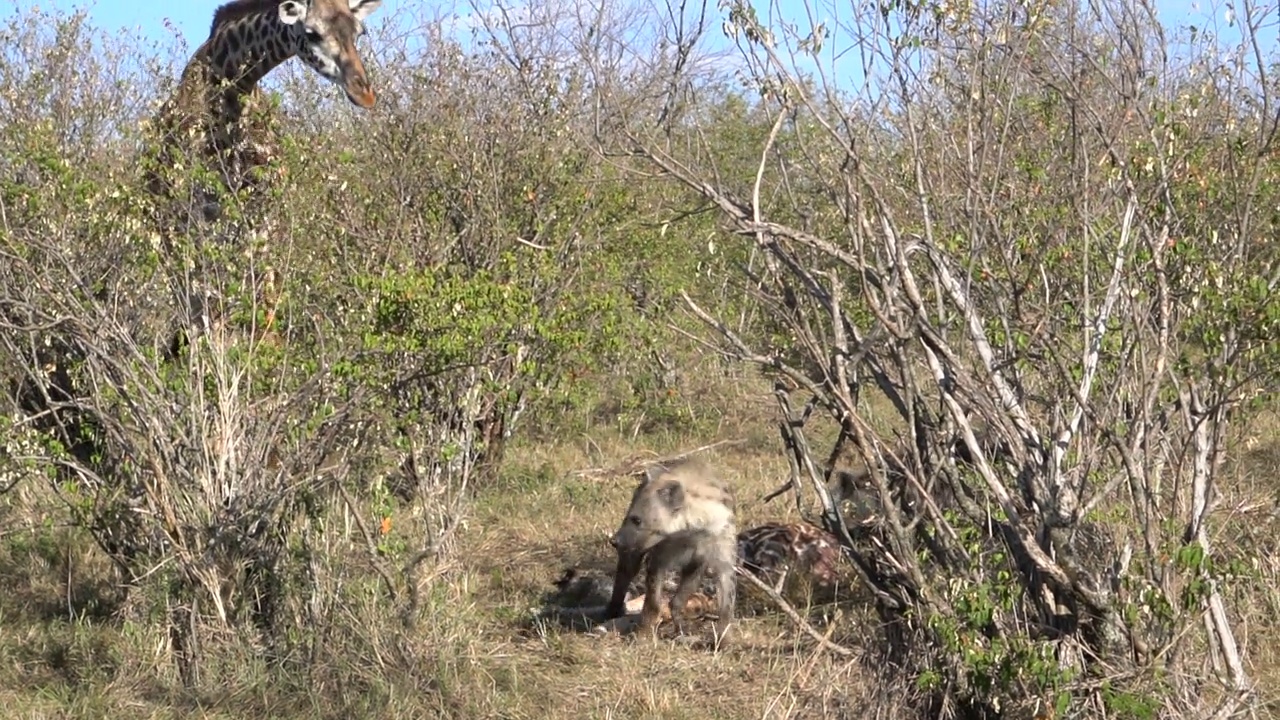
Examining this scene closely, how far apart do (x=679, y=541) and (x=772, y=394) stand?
1.12 m

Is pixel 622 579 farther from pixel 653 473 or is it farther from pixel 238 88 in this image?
pixel 238 88

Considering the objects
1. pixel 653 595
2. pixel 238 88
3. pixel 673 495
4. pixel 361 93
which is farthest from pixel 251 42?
pixel 653 595

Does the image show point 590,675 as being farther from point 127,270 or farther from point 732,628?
point 127,270

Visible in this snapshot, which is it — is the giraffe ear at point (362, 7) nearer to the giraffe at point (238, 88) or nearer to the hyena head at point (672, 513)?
the giraffe at point (238, 88)

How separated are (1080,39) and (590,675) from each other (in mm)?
3079

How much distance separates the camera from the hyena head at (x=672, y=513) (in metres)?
7.13

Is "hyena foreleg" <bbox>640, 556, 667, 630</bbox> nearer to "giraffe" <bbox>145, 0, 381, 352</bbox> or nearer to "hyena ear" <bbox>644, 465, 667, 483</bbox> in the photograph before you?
"hyena ear" <bbox>644, 465, 667, 483</bbox>

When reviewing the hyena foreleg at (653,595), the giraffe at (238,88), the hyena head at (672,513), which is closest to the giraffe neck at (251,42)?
the giraffe at (238,88)

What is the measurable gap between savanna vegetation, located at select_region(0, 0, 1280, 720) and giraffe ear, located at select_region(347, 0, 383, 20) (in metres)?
1.15

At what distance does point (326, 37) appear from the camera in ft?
28.1

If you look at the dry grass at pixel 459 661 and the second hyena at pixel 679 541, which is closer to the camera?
the dry grass at pixel 459 661

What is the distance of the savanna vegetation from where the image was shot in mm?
4988

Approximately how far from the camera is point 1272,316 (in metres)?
4.52

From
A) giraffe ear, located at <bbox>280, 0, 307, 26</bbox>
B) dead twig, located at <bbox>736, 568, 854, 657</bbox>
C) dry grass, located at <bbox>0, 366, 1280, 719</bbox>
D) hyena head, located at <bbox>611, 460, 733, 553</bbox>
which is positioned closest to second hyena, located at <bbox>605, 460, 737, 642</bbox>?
hyena head, located at <bbox>611, 460, 733, 553</bbox>
